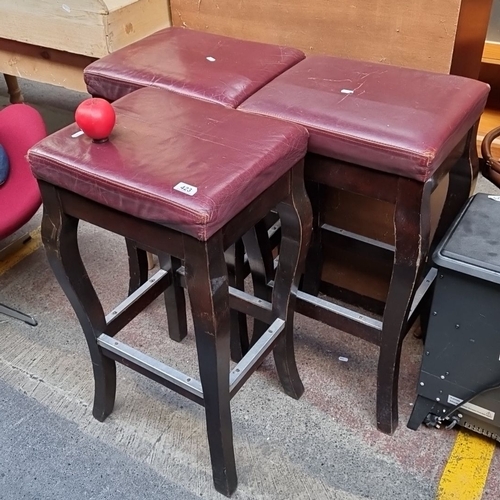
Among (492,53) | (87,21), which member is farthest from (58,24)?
(492,53)

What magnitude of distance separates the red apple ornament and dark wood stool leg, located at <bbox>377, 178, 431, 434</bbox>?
53 cm

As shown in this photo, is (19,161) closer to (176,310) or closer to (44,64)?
(44,64)

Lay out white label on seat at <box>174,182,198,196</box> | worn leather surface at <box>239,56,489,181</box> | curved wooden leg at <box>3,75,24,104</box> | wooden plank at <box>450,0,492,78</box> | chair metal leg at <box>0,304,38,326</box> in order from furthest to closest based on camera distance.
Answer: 1. curved wooden leg at <box>3,75,24,104</box>
2. chair metal leg at <box>0,304,38,326</box>
3. wooden plank at <box>450,0,492,78</box>
4. worn leather surface at <box>239,56,489,181</box>
5. white label on seat at <box>174,182,198,196</box>

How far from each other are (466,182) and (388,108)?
15.7 inches

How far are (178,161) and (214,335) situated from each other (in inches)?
12.1

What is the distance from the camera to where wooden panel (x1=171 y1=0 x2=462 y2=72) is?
52.9 inches

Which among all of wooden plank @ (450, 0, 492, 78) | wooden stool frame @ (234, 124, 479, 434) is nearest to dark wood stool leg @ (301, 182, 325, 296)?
wooden stool frame @ (234, 124, 479, 434)

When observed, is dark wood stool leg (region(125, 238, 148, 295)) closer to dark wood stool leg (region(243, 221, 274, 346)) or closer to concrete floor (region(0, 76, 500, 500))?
concrete floor (region(0, 76, 500, 500))

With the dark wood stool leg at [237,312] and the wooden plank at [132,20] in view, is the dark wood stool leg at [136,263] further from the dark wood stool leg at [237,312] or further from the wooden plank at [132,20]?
the wooden plank at [132,20]

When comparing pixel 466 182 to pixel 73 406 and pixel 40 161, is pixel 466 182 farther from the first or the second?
pixel 73 406

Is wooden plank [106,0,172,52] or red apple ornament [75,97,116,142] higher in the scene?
red apple ornament [75,97,116,142]

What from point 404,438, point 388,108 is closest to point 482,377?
point 404,438

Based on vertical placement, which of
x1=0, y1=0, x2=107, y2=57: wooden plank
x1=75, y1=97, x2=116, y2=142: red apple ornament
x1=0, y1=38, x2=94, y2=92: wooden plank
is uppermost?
x1=75, y1=97, x2=116, y2=142: red apple ornament

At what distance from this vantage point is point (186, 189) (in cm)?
93
